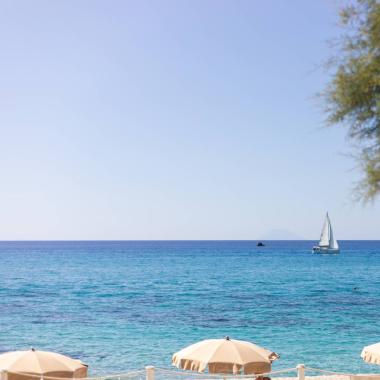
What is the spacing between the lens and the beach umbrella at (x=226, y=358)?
14148 mm

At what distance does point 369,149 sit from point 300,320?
3154cm

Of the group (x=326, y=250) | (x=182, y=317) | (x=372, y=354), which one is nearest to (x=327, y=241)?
(x=326, y=250)

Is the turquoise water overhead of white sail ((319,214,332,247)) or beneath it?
beneath

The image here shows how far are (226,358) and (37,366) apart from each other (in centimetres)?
425

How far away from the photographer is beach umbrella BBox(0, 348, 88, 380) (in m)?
13.2

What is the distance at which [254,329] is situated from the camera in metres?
35.2

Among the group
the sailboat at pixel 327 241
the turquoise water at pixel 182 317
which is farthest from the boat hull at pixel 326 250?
the turquoise water at pixel 182 317

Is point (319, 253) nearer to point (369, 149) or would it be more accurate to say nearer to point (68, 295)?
point (68, 295)

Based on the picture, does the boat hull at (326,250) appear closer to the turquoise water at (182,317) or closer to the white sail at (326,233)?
the white sail at (326,233)

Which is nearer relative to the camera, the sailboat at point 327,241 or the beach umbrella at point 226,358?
the beach umbrella at point 226,358

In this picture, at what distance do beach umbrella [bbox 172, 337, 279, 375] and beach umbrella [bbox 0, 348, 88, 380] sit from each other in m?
2.47

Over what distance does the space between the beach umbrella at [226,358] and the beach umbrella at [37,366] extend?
8.10 ft

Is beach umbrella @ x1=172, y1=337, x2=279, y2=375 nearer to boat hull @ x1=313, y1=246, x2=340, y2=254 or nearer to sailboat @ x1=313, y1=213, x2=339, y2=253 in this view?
sailboat @ x1=313, y1=213, x2=339, y2=253

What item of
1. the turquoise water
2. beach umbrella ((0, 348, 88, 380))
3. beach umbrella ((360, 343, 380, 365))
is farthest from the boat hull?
beach umbrella ((0, 348, 88, 380))
